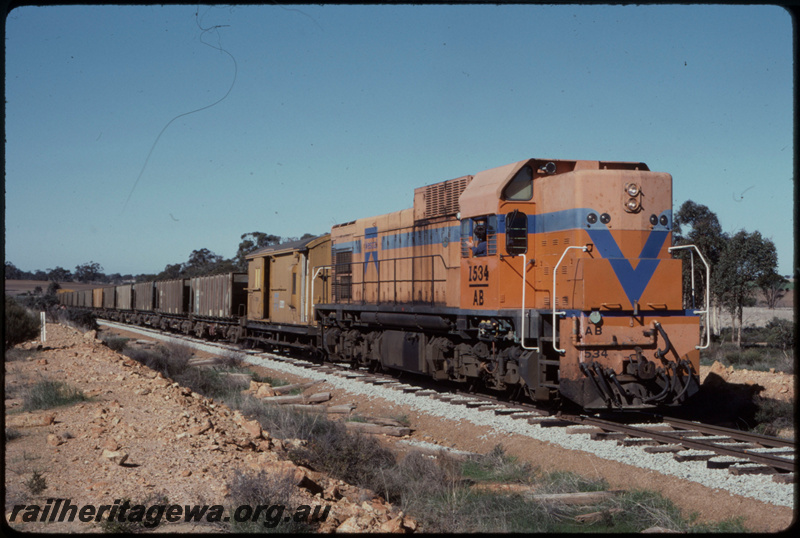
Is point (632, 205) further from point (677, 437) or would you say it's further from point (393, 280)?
point (393, 280)

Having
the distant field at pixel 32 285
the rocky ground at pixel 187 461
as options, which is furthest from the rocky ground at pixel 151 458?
the distant field at pixel 32 285

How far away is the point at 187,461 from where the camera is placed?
7789 millimetres

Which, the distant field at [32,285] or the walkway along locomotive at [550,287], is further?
the distant field at [32,285]

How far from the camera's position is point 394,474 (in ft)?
27.8

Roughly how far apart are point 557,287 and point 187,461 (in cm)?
668

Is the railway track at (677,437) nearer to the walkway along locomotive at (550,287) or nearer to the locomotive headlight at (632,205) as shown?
the walkway along locomotive at (550,287)

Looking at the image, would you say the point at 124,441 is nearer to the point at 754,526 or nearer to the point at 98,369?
the point at 754,526

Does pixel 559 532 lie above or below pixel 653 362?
below

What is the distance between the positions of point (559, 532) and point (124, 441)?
18.3 feet

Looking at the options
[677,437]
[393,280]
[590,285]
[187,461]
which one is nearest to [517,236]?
[590,285]

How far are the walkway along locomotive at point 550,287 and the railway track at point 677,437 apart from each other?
1.34 ft

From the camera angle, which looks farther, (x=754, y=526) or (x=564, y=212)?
(x=564, y=212)

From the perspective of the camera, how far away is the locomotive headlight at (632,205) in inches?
440

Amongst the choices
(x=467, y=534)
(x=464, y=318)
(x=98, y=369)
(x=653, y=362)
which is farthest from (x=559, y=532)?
(x=98, y=369)
